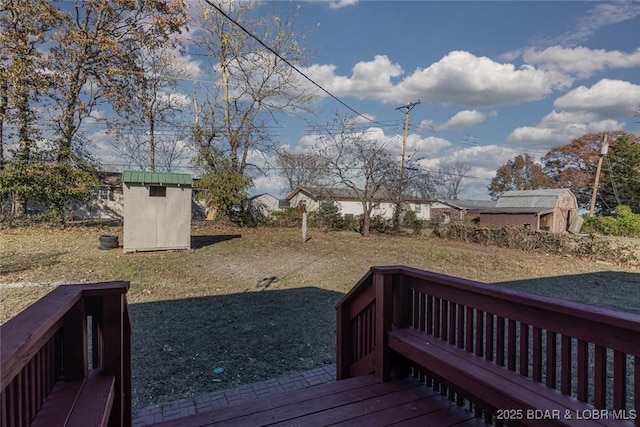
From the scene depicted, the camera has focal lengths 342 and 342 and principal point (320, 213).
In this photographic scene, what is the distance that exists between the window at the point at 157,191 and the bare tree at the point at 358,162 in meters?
7.04

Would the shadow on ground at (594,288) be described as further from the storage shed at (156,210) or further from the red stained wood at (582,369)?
the storage shed at (156,210)

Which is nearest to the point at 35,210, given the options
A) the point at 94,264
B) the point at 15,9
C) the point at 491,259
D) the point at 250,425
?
the point at 15,9

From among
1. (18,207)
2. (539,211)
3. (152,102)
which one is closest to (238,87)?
(152,102)

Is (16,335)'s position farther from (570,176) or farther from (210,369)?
(570,176)

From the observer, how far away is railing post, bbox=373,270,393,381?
94.0 inches

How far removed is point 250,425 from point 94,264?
22.8ft

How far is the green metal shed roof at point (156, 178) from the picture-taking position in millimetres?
8609

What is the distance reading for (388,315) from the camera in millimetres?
2414

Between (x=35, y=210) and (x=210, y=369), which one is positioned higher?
(x=35, y=210)

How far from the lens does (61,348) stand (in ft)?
5.24

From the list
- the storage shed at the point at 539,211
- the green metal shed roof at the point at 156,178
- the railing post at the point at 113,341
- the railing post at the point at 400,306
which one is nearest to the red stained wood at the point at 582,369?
the railing post at the point at 400,306

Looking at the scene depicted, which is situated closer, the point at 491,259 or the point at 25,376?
the point at 25,376

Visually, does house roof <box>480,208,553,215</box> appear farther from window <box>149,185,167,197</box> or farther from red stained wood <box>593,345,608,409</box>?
red stained wood <box>593,345,608,409</box>

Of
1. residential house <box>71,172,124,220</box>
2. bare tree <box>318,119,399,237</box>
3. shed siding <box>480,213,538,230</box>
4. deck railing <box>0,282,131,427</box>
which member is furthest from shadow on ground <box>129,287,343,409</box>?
residential house <box>71,172,124,220</box>
